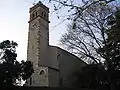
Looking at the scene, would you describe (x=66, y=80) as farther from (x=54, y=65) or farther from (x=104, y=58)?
(x=104, y=58)

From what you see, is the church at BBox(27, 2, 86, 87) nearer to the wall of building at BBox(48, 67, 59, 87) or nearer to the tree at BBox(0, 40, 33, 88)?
the wall of building at BBox(48, 67, 59, 87)

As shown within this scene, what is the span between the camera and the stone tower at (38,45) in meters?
37.8

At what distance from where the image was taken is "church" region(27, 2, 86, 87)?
37781 millimetres

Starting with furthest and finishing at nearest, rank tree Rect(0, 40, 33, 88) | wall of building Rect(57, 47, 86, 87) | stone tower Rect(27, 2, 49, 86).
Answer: wall of building Rect(57, 47, 86, 87) → stone tower Rect(27, 2, 49, 86) → tree Rect(0, 40, 33, 88)

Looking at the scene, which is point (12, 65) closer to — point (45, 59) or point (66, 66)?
point (45, 59)

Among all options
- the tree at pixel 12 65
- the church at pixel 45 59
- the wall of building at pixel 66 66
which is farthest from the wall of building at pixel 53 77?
the tree at pixel 12 65

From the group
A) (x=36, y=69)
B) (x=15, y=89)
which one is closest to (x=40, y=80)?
(x=36, y=69)

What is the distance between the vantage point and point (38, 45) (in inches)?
1602

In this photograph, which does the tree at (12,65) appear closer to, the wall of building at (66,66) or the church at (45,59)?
the church at (45,59)

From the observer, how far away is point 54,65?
3944cm

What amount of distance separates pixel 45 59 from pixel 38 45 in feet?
8.48

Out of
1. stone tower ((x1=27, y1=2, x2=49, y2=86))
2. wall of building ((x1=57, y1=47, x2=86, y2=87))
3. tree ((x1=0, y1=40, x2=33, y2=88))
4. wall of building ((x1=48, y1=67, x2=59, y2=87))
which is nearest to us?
tree ((x1=0, y1=40, x2=33, y2=88))

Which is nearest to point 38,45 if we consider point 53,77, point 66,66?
point 66,66

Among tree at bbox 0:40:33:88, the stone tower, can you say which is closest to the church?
the stone tower
